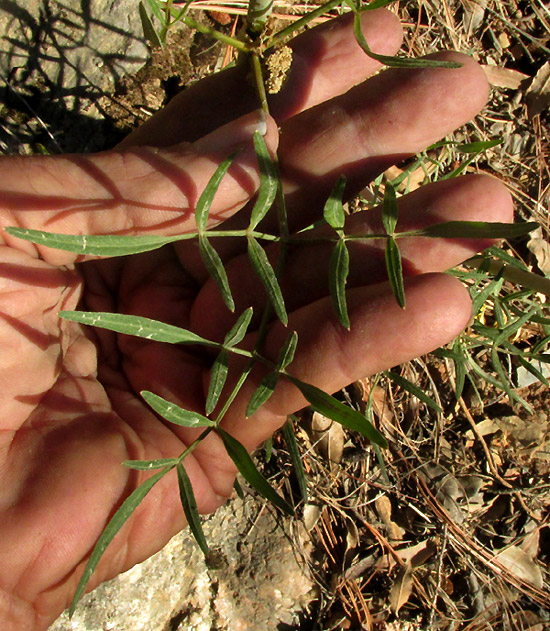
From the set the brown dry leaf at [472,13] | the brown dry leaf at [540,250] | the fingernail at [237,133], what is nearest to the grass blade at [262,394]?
the fingernail at [237,133]

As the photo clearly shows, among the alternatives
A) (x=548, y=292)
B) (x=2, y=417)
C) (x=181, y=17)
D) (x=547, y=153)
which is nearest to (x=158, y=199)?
(x=181, y=17)

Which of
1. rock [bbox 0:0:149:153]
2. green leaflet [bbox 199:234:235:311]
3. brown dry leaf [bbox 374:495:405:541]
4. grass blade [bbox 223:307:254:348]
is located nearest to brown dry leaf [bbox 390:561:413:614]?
brown dry leaf [bbox 374:495:405:541]

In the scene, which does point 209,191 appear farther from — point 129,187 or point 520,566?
point 520,566

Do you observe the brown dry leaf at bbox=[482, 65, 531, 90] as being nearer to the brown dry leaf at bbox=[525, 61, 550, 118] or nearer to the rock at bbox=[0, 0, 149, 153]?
the brown dry leaf at bbox=[525, 61, 550, 118]

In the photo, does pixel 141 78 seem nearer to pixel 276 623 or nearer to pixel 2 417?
pixel 2 417

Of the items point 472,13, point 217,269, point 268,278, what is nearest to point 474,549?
point 268,278

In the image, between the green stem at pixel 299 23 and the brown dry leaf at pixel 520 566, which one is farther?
the brown dry leaf at pixel 520 566

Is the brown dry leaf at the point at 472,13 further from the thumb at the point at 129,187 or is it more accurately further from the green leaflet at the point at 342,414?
the green leaflet at the point at 342,414
